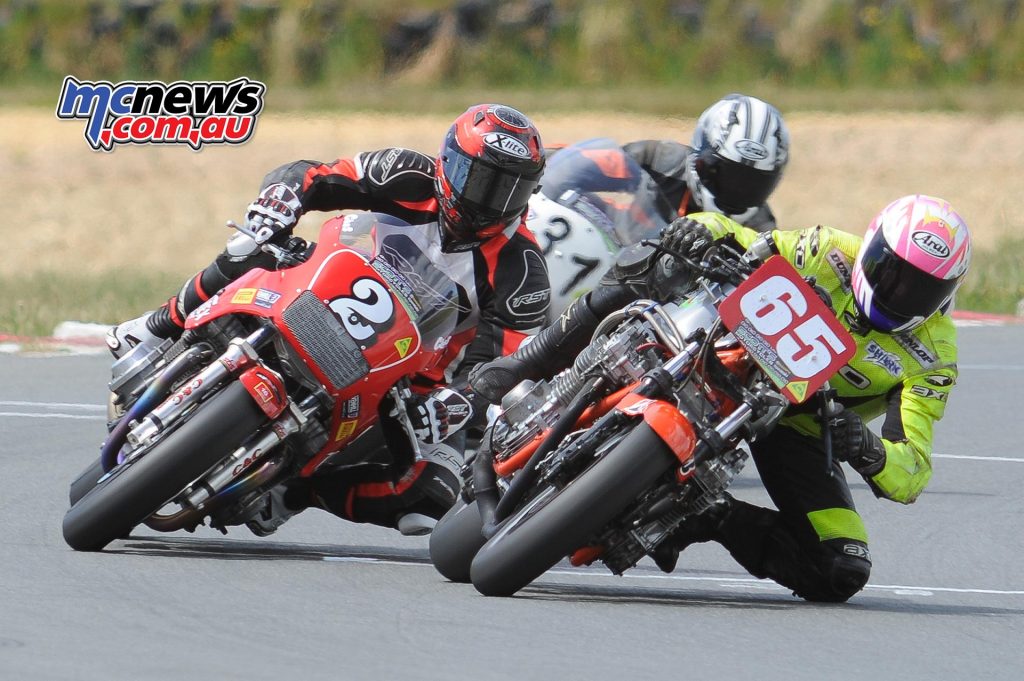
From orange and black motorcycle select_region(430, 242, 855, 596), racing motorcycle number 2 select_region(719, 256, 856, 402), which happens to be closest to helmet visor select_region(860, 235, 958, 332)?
orange and black motorcycle select_region(430, 242, 855, 596)

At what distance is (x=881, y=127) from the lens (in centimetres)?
2683

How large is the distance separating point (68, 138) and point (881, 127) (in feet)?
36.3

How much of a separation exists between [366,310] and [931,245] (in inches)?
78.5

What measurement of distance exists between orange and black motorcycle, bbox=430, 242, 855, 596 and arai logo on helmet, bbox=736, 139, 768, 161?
3.21 metres

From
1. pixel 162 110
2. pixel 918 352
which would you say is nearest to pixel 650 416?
pixel 918 352

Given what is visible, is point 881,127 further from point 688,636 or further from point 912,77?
point 688,636

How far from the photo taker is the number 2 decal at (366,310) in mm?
6879

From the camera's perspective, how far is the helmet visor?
6.68 metres

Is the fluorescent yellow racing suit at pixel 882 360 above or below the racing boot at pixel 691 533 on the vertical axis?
above

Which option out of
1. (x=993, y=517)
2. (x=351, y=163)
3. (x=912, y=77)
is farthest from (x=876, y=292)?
(x=912, y=77)

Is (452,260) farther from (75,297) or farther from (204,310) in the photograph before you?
(75,297)

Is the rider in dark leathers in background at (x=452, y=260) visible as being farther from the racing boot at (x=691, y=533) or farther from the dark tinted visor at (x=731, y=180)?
the dark tinted visor at (x=731, y=180)

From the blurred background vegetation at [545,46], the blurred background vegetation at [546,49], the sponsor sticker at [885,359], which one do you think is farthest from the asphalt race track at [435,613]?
the blurred background vegetation at [545,46]

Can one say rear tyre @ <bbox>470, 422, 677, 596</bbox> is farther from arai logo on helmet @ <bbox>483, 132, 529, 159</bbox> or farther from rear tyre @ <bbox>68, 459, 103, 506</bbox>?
rear tyre @ <bbox>68, 459, 103, 506</bbox>
